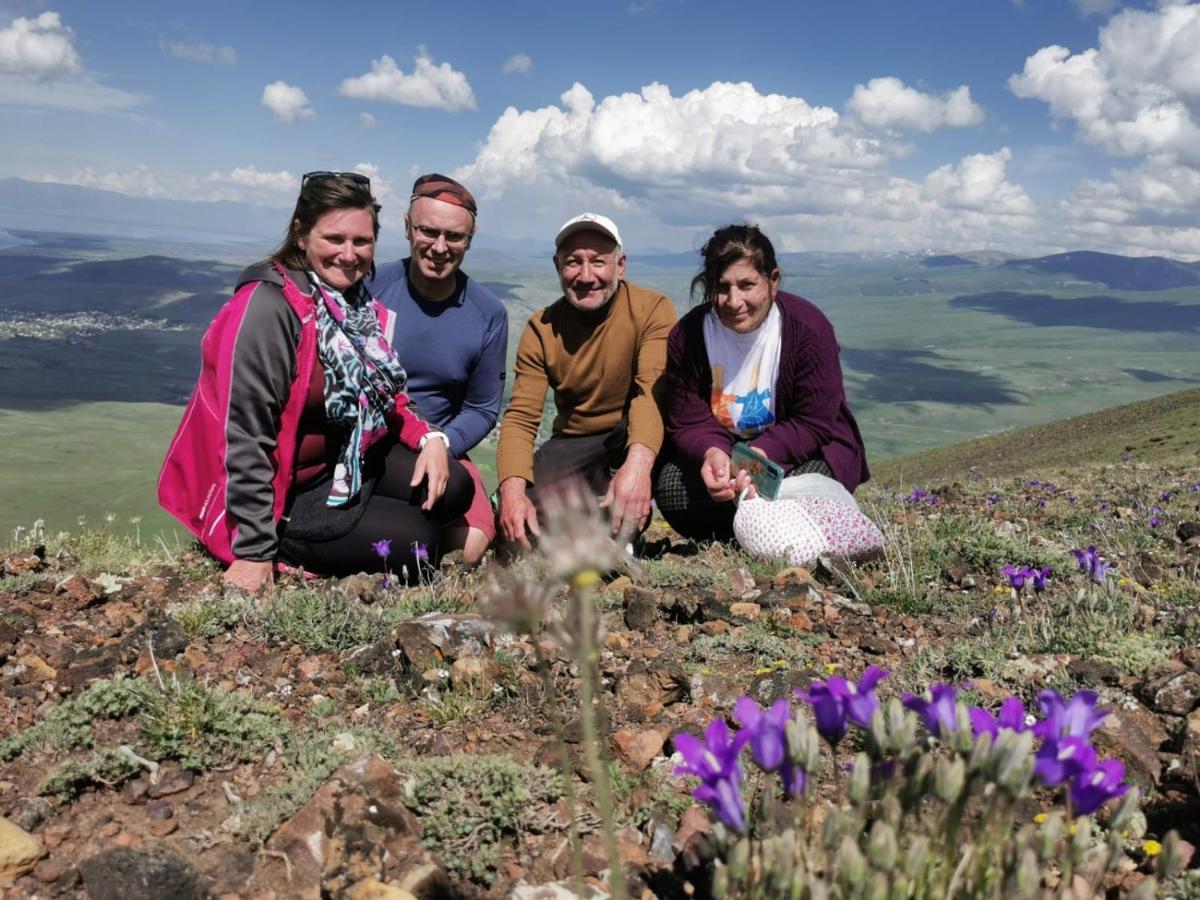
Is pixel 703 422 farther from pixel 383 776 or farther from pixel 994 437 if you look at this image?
pixel 994 437

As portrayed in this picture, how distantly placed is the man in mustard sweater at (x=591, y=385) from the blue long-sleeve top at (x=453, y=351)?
310mm

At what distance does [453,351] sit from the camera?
23.7 ft

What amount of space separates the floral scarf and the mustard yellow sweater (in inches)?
45.4

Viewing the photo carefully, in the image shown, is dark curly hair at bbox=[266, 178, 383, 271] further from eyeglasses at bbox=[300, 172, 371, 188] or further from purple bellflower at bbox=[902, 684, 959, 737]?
purple bellflower at bbox=[902, 684, 959, 737]

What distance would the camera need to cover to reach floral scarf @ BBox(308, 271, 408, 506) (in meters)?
5.73

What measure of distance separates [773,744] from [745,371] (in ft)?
17.7

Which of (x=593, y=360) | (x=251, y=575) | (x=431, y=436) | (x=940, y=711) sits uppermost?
(x=593, y=360)

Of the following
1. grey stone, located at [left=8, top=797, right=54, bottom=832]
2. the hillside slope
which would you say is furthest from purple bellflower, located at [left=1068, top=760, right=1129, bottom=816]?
the hillside slope

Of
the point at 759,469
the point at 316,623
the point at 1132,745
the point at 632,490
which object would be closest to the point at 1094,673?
the point at 1132,745

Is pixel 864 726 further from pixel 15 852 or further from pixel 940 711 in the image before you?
pixel 15 852

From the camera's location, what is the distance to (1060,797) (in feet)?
9.71

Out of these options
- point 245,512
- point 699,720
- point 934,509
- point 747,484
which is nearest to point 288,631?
point 245,512

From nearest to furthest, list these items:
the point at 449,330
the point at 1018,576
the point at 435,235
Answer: the point at 1018,576, the point at 435,235, the point at 449,330

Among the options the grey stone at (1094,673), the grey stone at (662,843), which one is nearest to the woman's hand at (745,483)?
the grey stone at (1094,673)
